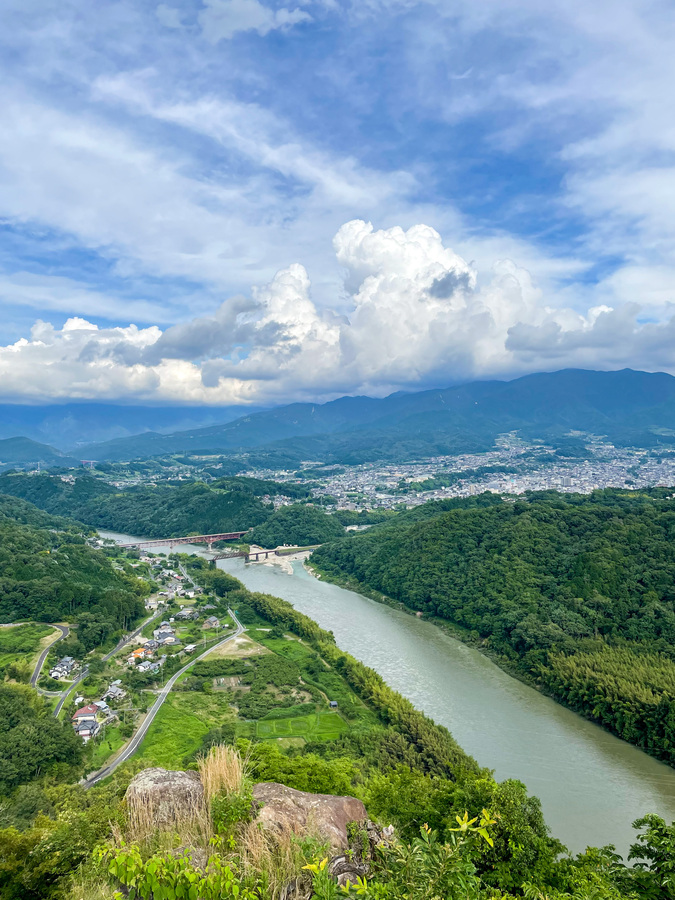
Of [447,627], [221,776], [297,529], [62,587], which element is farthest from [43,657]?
[297,529]

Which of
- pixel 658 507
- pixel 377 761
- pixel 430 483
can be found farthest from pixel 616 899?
pixel 430 483

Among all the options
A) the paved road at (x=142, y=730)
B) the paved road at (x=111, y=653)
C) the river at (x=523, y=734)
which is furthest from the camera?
the paved road at (x=111, y=653)

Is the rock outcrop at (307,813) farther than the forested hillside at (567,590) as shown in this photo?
No

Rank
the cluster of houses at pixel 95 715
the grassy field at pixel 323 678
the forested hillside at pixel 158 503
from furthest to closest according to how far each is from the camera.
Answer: the forested hillside at pixel 158 503 < the grassy field at pixel 323 678 < the cluster of houses at pixel 95 715

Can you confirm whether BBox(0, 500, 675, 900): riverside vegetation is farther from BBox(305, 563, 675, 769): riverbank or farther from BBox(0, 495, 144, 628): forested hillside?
BBox(0, 495, 144, 628): forested hillside

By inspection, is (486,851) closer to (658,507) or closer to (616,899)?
(616,899)

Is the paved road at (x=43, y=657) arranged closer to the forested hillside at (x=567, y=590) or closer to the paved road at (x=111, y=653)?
the paved road at (x=111, y=653)

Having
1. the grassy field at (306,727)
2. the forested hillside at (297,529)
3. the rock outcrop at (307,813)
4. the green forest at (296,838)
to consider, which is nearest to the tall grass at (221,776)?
the green forest at (296,838)

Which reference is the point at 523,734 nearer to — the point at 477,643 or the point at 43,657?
the point at 477,643

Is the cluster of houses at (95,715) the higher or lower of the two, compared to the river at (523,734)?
higher
